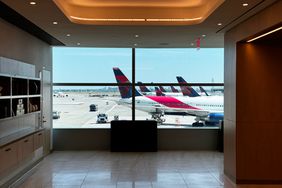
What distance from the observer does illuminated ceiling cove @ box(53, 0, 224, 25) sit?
259 inches

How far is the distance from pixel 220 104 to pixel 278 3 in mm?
6248

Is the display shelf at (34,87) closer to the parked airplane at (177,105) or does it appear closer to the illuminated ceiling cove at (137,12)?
the illuminated ceiling cove at (137,12)

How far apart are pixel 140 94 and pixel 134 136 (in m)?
1.33

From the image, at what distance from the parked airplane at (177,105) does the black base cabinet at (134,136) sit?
0.65 meters

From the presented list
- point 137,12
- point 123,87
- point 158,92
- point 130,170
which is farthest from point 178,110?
point 137,12

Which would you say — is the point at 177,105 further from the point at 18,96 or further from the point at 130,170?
the point at 18,96

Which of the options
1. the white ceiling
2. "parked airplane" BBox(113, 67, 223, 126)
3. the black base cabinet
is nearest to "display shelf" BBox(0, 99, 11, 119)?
the white ceiling

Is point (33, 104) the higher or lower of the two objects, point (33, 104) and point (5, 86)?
the lower

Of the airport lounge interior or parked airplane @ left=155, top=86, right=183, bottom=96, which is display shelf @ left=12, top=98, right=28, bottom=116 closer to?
the airport lounge interior

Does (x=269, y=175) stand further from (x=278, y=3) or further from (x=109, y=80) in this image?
(x=109, y=80)

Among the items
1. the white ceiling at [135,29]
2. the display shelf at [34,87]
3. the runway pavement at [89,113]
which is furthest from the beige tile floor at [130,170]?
the white ceiling at [135,29]

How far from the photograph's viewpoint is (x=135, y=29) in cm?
712

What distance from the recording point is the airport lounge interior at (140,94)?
6281 mm

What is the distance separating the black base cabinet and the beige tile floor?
1.37 feet
